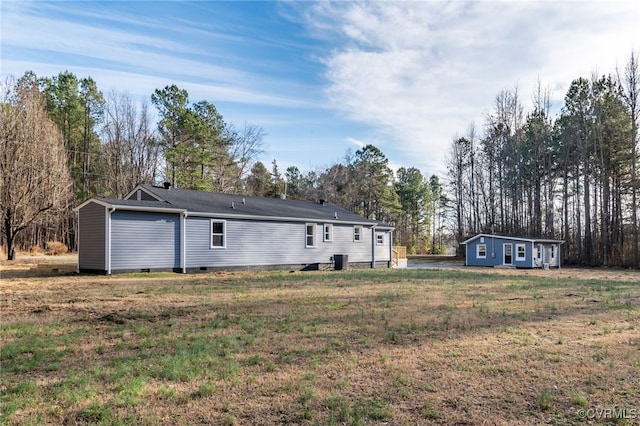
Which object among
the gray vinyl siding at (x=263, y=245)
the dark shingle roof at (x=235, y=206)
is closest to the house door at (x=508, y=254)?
the dark shingle roof at (x=235, y=206)

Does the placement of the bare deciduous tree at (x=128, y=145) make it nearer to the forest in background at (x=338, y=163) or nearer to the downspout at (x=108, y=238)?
the forest in background at (x=338, y=163)

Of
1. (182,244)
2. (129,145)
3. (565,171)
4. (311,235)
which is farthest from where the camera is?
(129,145)

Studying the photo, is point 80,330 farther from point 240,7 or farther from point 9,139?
point 9,139

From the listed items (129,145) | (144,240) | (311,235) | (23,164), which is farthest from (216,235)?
(129,145)

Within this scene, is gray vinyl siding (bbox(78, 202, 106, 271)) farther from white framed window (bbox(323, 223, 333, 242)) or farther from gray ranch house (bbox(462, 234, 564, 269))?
gray ranch house (bbox(462, 234, 564, 269))

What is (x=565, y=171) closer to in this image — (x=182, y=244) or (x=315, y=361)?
(x=182, y=244)

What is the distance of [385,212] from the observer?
4988cm

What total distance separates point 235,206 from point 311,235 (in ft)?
14.2

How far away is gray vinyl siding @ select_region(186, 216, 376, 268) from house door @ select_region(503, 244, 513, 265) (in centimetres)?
1097

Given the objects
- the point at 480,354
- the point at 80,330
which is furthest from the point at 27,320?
the point at 480,354

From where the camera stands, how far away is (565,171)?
110ft

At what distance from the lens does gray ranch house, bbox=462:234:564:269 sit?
27.6 meters

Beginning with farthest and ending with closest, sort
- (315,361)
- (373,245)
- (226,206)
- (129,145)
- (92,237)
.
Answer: (129,145) → (373,245) → (226,206) → (92,237) → (315,361)

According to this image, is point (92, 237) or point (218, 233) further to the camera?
point (218, 233)
